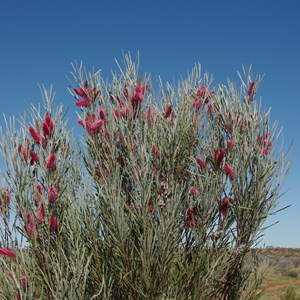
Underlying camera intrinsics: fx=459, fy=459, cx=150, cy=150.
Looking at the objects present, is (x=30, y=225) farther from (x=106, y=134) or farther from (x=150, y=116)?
(x=150, y=116)

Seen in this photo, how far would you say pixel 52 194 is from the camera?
4559 millimetres

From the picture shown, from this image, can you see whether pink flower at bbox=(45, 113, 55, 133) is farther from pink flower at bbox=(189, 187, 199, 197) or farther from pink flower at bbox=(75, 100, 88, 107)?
pink flower at bbox=(189, 187, 199, 197)

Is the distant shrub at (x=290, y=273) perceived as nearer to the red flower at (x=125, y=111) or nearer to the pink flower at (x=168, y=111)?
the pink flower at (x=168, y=111)

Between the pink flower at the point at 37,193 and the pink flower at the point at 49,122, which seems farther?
the pink flower at the point at 49,122

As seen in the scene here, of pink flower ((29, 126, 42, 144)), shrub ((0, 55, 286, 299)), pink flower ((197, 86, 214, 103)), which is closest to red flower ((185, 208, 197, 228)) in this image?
shrub ((0, 55, 286, 299))

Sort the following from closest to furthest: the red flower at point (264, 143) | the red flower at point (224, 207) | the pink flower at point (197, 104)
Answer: the red flower at point (224, 207), the red flower at point (264, 143), the pink flower at point (197, 104)

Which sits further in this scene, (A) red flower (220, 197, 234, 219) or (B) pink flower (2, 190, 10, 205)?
(A) red flower (220, 197, 234, 219)

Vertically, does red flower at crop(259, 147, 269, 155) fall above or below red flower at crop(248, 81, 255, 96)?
below

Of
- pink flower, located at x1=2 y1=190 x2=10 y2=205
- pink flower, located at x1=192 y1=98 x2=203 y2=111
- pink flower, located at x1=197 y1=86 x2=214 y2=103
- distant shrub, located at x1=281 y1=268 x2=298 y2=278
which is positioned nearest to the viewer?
pink flower, located at x1=2 y1=190 x2=10 y2=205

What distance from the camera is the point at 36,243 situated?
453 centimetres

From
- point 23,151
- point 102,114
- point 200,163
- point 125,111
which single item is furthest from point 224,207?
point 23,151

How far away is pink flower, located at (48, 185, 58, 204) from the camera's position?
456cm

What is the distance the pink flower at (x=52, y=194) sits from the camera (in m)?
4.56

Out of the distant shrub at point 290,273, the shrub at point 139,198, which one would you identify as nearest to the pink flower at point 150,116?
the shrub at point 139,198
